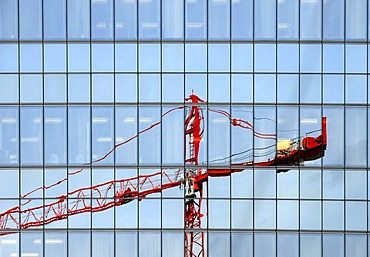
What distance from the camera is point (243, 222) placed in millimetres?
25562

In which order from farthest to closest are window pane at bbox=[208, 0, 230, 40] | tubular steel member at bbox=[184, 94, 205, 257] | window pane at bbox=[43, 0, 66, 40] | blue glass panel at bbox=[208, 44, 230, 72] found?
window pane at bbox=[43, 0, 66, 40] → window pane at bbox=[208, 0, 230, 40] → blue glass panel at bbox=[208, 44, 230, 72] → tubular steel member at bbox=[184, 94, 205, 257]

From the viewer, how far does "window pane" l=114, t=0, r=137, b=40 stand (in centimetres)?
2578

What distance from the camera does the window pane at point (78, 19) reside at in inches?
1017

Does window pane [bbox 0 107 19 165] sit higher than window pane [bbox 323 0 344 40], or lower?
lower

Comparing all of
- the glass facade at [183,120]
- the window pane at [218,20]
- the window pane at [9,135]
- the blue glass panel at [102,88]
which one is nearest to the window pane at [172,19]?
the glass facade at [183,120]

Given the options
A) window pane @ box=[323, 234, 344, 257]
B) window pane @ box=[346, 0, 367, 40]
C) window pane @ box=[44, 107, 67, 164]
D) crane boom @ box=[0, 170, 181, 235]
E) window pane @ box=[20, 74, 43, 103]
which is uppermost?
window pane @ box=[346, 0, 367, 40]

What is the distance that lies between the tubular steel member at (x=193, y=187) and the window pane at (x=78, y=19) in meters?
4.68

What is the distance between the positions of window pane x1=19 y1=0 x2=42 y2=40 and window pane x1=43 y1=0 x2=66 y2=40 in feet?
0.80

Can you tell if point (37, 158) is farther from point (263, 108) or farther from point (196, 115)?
point (263, 108)

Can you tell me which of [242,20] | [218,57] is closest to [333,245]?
[218,57]

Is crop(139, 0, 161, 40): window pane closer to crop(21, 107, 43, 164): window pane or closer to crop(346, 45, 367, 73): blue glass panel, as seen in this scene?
crop(21, 107, 43, 164): window pane

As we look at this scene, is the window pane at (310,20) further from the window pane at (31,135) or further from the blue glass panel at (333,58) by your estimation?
the window pane at (31,135)

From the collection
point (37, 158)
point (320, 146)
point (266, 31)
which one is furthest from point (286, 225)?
point (37, 158)

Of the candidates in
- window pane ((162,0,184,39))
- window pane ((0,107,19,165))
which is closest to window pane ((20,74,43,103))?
window pane ((0,107,19,165))
